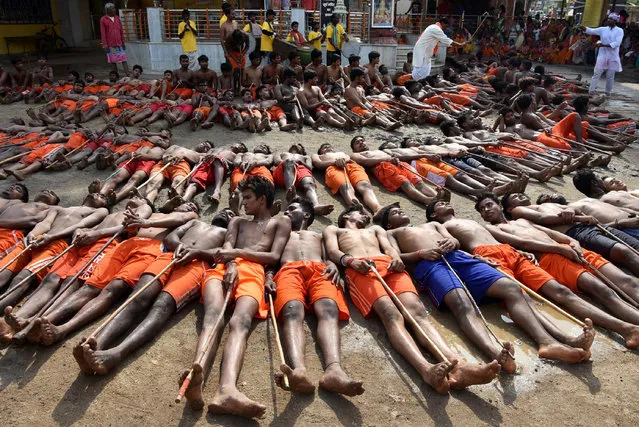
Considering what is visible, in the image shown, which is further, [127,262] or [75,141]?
[75,141]

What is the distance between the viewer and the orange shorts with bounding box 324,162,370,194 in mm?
6734

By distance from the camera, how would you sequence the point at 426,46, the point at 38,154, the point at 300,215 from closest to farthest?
the point at 300,215, the point at 38,154, the point at 426,46

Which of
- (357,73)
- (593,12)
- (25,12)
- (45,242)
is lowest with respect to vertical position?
(45,242)

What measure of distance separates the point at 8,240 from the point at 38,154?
9.97ft

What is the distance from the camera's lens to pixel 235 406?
296 centimetres

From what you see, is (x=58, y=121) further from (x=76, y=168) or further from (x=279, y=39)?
(x=279, y=39)

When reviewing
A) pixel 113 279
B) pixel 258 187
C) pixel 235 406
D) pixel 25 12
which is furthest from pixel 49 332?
pixel 25 12

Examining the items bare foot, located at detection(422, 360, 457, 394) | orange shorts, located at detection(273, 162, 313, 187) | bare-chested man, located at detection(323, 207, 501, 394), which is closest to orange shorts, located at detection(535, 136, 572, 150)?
orange shorts, located at detection(273, 162, 313, 187)

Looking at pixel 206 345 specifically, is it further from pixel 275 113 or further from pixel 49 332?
pixel 275 113

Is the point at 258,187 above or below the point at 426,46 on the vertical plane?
below

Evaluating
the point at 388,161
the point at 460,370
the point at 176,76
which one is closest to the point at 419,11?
the point at 176,76

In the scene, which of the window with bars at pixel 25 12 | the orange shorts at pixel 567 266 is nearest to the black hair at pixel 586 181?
the orange shorts at pixel 567 266

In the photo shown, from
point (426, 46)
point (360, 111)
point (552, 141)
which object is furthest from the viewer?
point (426, 46)

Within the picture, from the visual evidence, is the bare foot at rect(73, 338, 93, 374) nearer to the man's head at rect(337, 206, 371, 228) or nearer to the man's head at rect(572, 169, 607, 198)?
the man's head at rect(337, 206, 371, 228)
